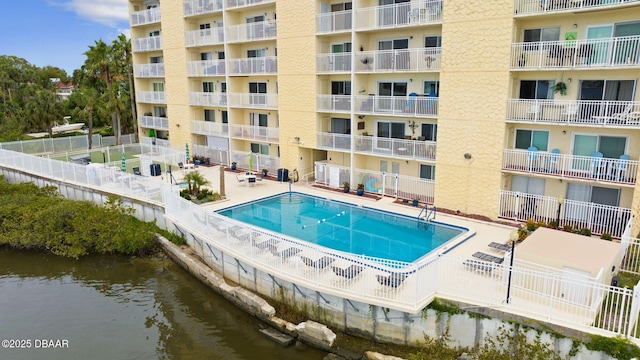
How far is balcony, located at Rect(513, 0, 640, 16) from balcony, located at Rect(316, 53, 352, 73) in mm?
9349

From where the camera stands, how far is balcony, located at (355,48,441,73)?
22.2m

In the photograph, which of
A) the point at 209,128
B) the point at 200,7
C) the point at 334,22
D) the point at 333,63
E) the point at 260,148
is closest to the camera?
the point at 334,22

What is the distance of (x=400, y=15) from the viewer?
22.8m

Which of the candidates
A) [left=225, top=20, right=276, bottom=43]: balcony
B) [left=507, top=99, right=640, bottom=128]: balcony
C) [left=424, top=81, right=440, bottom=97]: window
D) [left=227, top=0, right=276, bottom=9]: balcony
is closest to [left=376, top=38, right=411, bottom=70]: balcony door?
[left=424, top=81, right=440, bottom=97]: window

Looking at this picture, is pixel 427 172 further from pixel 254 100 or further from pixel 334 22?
pixel 254 100

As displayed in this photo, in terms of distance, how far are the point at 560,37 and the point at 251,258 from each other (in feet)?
52.5

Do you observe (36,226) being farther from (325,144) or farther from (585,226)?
(585,226)

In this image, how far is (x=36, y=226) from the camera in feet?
74.6

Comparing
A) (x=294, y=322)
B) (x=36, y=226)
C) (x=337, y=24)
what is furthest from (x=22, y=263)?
(x=337, y=24)

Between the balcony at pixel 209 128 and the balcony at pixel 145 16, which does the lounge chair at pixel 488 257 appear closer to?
the balcony at pixel 209 128

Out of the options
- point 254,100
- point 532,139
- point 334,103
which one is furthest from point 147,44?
point 532,139

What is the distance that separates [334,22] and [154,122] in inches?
859

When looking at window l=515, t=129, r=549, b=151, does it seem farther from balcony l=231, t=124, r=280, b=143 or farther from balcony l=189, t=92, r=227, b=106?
balcony l=189, t=92, r=227, b=106

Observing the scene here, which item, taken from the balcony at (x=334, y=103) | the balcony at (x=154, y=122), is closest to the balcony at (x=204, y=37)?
the balcony at (x=154, y=122)
